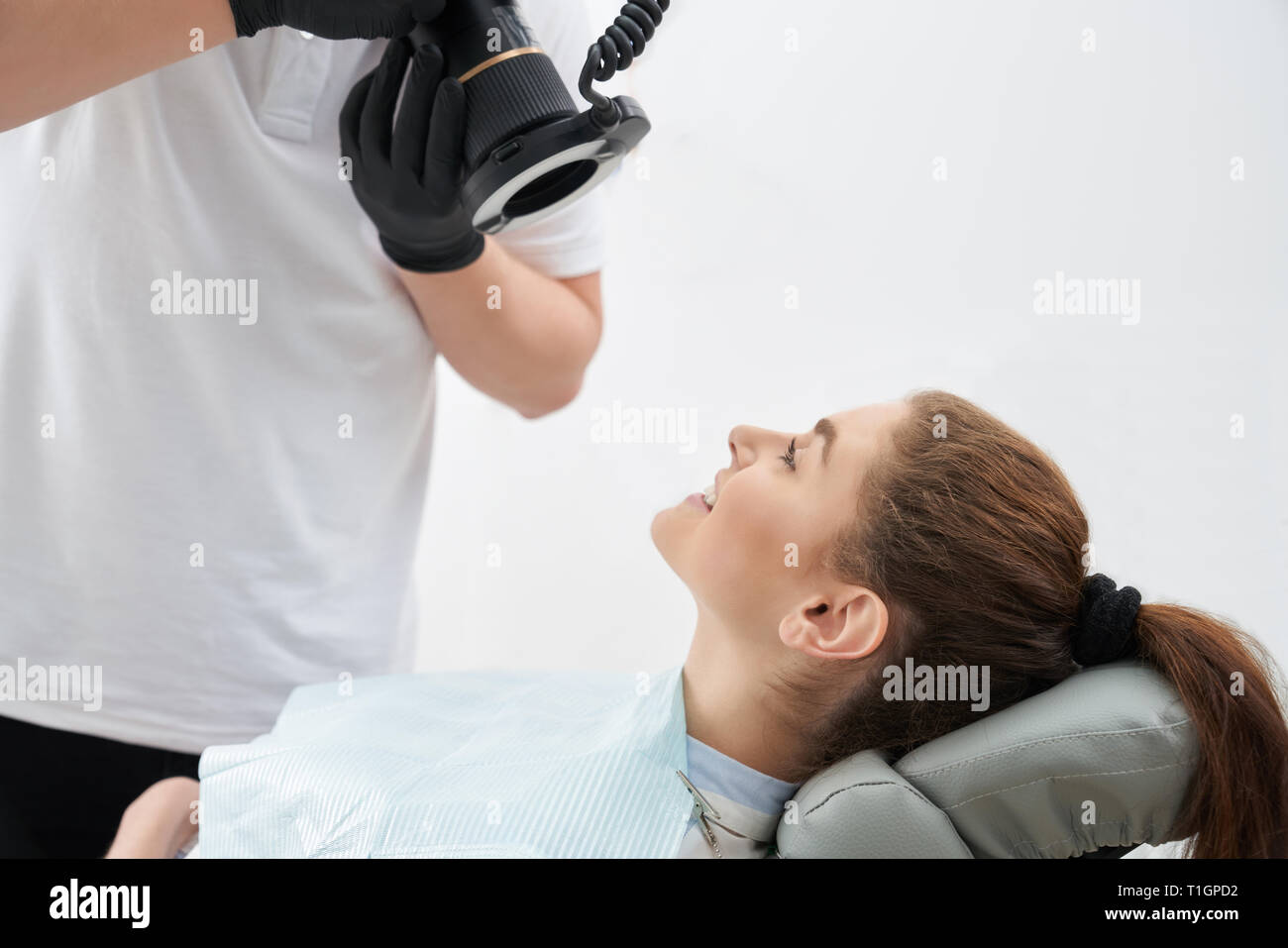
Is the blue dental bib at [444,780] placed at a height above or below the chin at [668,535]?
below

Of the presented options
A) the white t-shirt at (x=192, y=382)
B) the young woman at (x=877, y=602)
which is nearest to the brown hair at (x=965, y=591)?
the young woman at (x=877, y=602)

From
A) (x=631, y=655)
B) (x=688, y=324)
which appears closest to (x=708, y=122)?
(x=688, y=324)

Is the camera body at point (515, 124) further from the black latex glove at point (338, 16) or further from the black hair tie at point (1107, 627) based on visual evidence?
the black hair tie at point (1107, 627)

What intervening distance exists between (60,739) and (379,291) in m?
0.54

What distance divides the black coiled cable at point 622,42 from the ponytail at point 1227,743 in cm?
64

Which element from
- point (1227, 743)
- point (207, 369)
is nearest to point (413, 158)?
point (207, 369)

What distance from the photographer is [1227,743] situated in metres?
0.80

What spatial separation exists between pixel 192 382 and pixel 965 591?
74 centimetres

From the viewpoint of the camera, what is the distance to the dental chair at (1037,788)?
0.80 meters

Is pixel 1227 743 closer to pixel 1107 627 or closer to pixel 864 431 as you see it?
pixel 1107 627

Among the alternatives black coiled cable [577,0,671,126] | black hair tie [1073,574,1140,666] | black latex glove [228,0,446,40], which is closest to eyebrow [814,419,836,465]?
black hair tie [1073,574,1140,666]

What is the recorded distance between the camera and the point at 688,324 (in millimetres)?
1594

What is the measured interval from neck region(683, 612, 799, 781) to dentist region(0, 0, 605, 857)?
15.3 inches

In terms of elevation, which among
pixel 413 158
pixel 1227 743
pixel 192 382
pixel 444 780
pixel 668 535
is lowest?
pixel 444 780
